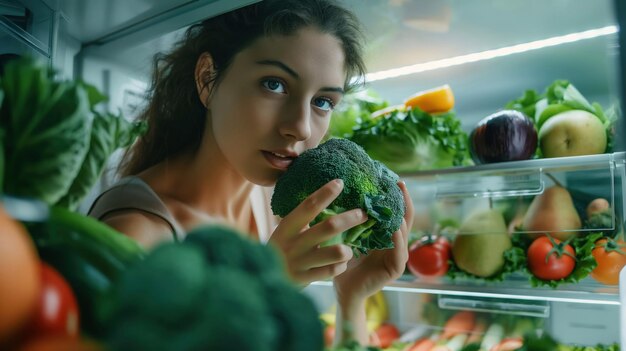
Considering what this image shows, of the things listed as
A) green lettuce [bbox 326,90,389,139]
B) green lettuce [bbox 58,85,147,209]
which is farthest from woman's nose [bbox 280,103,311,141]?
green lettuce [bbox 326,90,389,139]

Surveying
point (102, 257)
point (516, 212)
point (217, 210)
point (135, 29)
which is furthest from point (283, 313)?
point (516, 212)

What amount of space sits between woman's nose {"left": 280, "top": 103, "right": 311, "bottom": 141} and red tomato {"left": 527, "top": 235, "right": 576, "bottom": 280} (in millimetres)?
1025

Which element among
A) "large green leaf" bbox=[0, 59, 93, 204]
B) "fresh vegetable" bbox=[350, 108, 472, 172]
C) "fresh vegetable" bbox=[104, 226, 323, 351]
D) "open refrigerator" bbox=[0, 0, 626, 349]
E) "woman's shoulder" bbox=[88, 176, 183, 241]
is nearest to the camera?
"fresh vegetable" bbox=[104, 226, 323, 351]

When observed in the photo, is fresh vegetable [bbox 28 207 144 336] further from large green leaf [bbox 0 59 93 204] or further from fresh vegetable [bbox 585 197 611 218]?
fresh vegetable [bbox 585 197 611 218]

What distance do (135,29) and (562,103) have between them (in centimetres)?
125

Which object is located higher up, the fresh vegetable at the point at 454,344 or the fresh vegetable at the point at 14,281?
the fresh vegetable at the point at 14,281

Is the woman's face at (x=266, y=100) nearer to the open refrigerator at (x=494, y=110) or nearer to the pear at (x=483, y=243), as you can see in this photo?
the open refrigerator at (x=494, y=110)

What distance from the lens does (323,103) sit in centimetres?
66

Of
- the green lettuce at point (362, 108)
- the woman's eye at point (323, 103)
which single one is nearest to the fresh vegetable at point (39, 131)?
the woman's eye at point (323, 103)

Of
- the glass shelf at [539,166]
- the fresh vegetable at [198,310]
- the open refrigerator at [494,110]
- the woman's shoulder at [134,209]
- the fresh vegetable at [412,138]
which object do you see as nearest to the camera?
the fresh vegetable at [198,310]

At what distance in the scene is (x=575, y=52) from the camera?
138cm

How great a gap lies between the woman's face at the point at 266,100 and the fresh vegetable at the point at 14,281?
13.7 inches

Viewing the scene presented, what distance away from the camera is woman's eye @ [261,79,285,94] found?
2.01 feet

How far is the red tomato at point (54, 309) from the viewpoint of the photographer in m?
0.28
